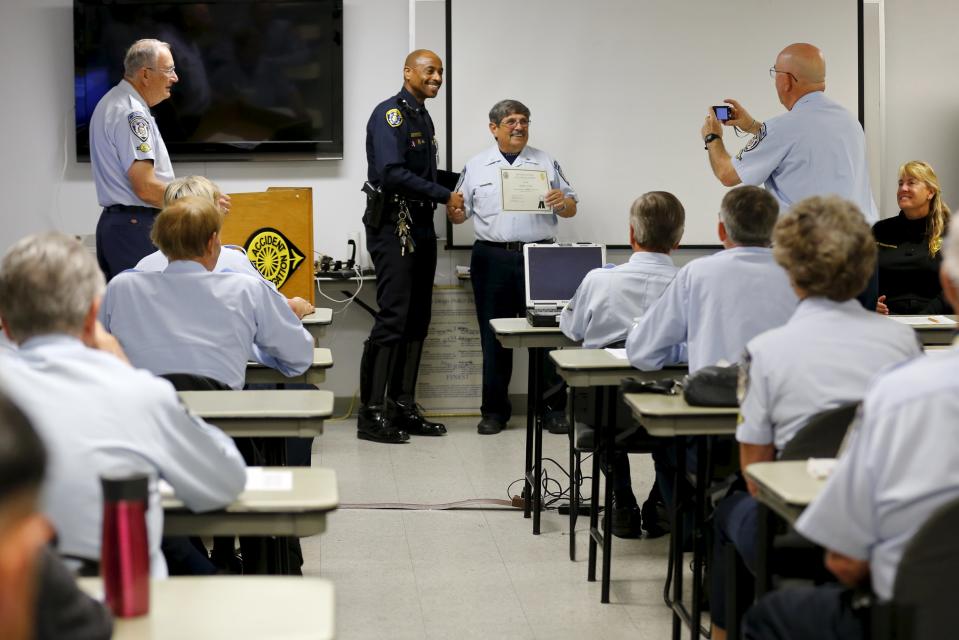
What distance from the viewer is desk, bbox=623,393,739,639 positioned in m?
2.77

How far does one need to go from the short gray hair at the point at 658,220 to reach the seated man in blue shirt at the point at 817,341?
5.12 feet

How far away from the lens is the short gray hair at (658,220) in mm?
4020

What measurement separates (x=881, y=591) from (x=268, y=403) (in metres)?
1.57

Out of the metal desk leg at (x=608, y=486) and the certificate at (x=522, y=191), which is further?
the certificate at (x=522, y=191)

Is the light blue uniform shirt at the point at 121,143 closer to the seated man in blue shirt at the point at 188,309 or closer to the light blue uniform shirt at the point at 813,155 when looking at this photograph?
the seated man in blue shirt at the point at 188,309

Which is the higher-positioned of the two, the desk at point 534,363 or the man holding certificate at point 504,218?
the man holding certificate at point 504,218

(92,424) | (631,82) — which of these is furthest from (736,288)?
(631,82)

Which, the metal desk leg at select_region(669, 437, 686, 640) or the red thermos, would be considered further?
the metal desk leg at select_region(669, 437, 686, 640)

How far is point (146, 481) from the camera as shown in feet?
5.25

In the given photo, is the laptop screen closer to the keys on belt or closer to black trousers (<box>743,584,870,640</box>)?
the keys on belt

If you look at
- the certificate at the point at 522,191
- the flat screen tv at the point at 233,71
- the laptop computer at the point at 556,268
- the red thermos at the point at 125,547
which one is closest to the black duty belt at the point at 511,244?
the certificate at the point at 522,191

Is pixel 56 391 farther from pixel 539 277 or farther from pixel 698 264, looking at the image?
pixel 539 277

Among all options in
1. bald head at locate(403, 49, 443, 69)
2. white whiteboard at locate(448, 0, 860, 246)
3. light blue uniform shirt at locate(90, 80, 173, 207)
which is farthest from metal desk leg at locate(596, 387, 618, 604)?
white whiteboard at locate(448, 0, 860, 246)

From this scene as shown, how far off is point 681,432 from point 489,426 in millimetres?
3588
